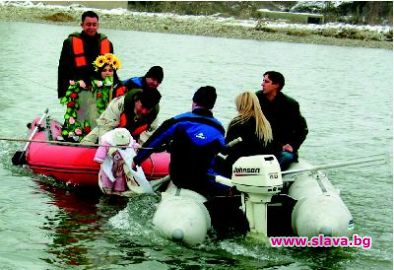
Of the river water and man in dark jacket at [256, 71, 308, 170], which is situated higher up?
man in dark jacket at [256, 71, 308, 170]

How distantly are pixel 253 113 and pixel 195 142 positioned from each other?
58 centimetres

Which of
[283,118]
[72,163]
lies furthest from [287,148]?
[72,163]

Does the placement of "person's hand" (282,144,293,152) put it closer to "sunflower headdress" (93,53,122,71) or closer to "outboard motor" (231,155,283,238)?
"outboard motor" (231,155,283,238)

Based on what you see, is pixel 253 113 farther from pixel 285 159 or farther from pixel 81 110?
pixel 81 110

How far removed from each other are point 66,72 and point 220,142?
3.19 m

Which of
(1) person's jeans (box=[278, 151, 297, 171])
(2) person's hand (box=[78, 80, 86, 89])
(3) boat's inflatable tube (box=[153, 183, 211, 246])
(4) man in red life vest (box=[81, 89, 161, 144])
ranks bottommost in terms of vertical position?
(3) boat's inflatable tube (box=[153, 183, 211, 246])

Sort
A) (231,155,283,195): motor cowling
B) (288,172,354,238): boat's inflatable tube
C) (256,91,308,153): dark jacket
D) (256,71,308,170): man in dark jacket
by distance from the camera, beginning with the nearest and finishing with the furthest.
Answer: (231,155,283,195): motor cowling
(288,172,354,238): boat's inflatable tube
(256,71,308,170): man in dark jacket
(256,91,308,153): dark jacket

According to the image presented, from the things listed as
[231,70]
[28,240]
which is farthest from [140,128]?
[231,70]

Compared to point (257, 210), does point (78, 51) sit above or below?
above

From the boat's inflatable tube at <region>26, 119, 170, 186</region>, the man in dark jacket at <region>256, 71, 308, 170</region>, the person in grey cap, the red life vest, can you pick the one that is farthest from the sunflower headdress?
the man in dark jacket at <region>256, 71, 308, 170</region>

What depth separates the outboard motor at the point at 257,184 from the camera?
19.7ft

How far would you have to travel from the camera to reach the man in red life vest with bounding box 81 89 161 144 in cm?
796

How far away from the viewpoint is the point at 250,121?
667cm

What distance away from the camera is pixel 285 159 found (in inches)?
291
